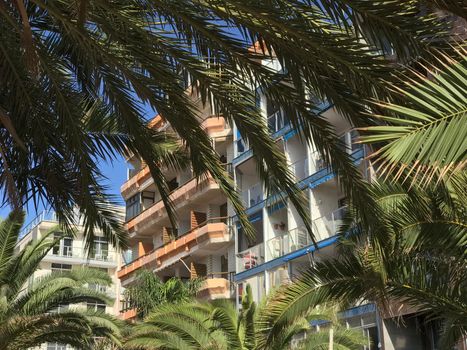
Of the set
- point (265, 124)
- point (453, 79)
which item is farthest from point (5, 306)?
point (453, 79)

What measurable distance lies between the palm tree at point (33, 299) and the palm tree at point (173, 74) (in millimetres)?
8156

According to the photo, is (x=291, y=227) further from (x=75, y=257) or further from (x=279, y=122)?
(x=75, y=257)

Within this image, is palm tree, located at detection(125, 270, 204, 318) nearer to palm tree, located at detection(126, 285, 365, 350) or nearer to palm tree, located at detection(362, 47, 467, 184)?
palm tree, located at detection(126, 285, 365, 350)

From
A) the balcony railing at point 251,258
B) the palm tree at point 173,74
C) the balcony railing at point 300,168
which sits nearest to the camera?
the palm tree at point 173,74

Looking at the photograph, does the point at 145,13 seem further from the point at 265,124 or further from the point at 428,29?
the point at 428,29

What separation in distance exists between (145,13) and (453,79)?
427 centimetres

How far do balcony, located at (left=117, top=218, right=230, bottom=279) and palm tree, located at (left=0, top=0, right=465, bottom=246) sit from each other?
3149 cm

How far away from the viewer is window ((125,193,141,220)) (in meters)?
53.8

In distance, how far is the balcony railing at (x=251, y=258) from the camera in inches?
1474

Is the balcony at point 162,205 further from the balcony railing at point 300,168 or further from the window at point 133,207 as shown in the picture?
the balcony railing at point 300,168

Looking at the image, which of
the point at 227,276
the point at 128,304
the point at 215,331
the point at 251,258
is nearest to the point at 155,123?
the point at 215,331

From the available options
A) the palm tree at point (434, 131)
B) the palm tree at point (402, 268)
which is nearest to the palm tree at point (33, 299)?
the palm tree at point (402, 268)

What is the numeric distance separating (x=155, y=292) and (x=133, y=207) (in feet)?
57.2

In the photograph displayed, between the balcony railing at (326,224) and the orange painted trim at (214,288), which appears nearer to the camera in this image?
the balcony railing at (326,224)
